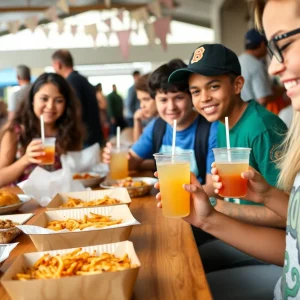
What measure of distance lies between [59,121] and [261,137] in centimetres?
150

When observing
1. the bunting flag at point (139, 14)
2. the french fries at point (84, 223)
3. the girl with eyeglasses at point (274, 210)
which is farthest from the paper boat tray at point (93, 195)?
the bunting flag at point (139, 14)

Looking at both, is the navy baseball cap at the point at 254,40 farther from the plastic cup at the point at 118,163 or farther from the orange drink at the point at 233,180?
the orange drink at the point at 233,180

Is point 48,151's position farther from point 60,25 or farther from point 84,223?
point 60,25

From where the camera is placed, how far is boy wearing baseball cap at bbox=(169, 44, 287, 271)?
185 centimetres

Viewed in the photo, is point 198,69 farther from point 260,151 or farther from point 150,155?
point 150,155

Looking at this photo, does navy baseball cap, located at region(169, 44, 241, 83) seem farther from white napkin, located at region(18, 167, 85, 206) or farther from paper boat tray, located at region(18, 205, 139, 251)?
paper boat tray, located at region(18, 205, 139, 251)

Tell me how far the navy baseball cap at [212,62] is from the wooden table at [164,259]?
64 centimetres

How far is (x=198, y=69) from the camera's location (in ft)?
6.38

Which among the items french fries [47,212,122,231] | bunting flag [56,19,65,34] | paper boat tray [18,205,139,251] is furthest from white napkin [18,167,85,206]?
bunting flag [56,19,65,34]

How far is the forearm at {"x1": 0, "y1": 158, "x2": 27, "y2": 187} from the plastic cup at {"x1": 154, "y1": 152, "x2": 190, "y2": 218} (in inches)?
48.5

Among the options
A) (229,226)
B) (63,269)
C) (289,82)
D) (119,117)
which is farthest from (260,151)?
(119,117)

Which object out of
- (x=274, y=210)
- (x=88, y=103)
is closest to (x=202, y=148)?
(x=274, y=210)

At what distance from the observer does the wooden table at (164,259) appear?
3.25ft

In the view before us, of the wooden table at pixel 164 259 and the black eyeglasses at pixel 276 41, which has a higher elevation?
the black eyeglasses at pixel 276 41
